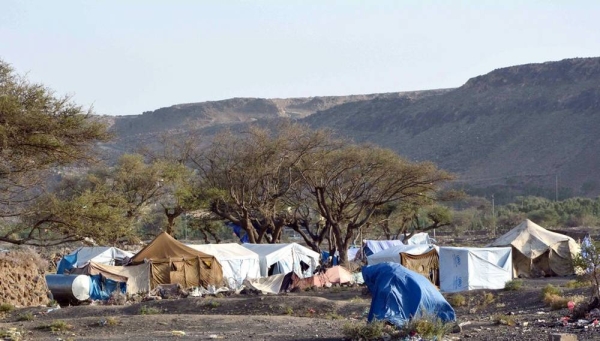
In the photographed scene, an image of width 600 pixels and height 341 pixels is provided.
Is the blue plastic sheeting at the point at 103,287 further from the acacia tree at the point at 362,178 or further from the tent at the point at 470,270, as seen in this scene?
the acacia tree at the point at 362,178

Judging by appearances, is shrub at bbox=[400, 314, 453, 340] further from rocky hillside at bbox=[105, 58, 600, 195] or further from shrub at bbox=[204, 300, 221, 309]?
rocky hillside at bbox=[105, 58, 600, 195]

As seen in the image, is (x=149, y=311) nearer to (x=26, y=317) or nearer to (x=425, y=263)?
(x=26, y=317)

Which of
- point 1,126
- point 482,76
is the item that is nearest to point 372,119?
point 482,76

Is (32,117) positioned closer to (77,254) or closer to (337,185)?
(77,254)

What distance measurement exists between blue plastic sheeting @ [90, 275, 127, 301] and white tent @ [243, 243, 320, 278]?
7.55 metres

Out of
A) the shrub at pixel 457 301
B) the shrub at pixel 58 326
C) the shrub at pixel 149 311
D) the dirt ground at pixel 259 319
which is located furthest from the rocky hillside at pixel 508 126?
the shrub at pixel 58 326

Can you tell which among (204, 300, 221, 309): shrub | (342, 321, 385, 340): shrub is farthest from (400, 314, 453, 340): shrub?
(204, 300, 221, 309): shrub

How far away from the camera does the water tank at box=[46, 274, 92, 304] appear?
1113 inches

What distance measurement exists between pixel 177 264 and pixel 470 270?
1028 centimetres

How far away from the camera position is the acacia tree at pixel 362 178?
143 feet

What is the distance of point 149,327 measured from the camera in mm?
19844

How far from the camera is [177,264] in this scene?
105ft

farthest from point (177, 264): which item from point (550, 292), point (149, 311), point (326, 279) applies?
point (550, 292)

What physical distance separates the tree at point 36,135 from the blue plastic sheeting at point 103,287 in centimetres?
902
